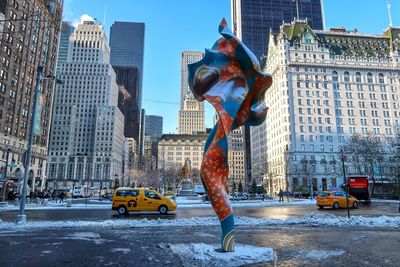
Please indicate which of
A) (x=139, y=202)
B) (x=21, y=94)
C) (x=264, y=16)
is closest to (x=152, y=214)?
(x=139, y=202)

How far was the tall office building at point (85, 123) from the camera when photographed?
14825cm

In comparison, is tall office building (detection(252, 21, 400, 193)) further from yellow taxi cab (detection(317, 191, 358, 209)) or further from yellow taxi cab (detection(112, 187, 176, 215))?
yellow taxi cab (detection(112, 187, 176, 215))

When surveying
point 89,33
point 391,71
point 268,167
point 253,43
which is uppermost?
point 89,33

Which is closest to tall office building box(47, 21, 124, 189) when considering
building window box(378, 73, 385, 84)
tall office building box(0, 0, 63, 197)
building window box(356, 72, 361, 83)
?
tall office building box(0, 0, 63, 197)

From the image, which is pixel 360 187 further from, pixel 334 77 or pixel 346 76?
pixel 346 76

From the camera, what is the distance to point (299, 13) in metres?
161

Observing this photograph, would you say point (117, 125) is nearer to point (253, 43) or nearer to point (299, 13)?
point (253, 43)

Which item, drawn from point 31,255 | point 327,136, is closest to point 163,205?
point 31,255

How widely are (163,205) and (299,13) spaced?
164 metres

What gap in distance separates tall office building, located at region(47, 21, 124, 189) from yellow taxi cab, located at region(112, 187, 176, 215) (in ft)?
406

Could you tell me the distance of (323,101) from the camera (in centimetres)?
9675

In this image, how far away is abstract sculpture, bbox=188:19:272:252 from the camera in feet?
31.9

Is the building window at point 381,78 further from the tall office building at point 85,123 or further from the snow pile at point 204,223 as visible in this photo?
the tall office building at point 85,123

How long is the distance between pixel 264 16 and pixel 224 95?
6726 inches
